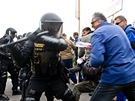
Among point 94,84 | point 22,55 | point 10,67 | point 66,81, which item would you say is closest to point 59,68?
point 66,81

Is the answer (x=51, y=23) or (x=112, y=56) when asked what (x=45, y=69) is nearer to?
(x=51, y=23)

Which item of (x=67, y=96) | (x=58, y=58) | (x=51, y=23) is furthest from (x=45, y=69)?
(x=51, y=23)

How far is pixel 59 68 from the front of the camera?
12.7 feet

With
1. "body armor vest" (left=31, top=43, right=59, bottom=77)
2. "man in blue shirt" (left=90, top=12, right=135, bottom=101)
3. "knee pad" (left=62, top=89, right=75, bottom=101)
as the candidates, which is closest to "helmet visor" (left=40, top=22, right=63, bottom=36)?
"body armor vest" (left=31, top=43, right=59, bottom=77)

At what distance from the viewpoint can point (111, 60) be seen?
3.37m

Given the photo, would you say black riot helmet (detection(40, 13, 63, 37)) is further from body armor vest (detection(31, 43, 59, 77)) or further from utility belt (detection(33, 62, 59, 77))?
utility belt (detection(33, 62, 59, 77))

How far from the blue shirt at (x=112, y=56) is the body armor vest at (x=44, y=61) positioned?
1.92ft

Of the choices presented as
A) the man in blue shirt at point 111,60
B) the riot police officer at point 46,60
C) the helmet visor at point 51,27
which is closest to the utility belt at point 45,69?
the riot police officer at point 46,60

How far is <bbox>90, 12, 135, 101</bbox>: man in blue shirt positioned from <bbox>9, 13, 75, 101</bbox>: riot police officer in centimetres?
48

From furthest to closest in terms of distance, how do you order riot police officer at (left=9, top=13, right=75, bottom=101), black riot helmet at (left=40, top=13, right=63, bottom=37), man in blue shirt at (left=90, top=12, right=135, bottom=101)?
black riot helmet at (left=40, top=13, right=63, bottom=37)
riot police officer at (left=9, top=13, right=75, bottom=101)
man in blue shirt at (left=90, top=12, right=135, bottom=101)

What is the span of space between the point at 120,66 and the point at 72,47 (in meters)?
3.91

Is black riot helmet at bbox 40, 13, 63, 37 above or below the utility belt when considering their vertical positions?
above

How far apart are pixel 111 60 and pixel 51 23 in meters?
0.88

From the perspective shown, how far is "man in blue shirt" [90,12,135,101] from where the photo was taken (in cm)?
330
